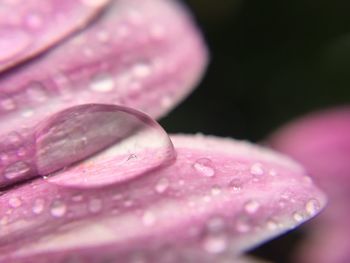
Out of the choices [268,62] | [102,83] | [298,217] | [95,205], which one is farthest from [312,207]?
[268,62]

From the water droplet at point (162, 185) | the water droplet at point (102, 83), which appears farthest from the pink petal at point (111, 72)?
the water droplet at point (162, 185)

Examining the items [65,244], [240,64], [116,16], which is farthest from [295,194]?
[240,64]

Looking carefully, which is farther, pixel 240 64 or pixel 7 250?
pixel 240 64

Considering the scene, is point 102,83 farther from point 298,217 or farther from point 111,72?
point 298,217

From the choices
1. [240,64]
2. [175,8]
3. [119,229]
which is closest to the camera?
[119,229]

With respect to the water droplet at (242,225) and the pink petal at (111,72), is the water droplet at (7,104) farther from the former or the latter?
the water droplet at (242,225)

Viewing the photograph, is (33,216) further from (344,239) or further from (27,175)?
(344,239)

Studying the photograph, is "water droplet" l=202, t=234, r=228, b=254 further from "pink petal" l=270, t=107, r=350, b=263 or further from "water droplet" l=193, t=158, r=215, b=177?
"pink petal" l=270, t=107, r=350, b=263

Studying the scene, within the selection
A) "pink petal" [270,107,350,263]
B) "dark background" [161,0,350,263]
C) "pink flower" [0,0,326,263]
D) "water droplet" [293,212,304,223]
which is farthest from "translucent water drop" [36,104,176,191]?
"dark background" [161,0,350,263]
